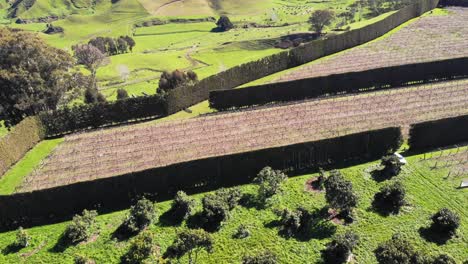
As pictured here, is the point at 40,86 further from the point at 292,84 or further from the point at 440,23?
the point at 440,23

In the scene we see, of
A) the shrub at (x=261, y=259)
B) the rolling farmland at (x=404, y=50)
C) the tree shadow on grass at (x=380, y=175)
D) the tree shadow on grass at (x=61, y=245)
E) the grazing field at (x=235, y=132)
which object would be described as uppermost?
the rolling farmland at (x=404, y=50)

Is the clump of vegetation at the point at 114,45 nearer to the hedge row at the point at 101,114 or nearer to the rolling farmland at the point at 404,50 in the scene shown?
the rolling farmland at the point at 404,50

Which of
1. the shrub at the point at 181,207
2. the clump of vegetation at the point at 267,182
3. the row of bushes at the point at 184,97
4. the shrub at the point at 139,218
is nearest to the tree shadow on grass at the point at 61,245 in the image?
the shrub at the point at 139,218

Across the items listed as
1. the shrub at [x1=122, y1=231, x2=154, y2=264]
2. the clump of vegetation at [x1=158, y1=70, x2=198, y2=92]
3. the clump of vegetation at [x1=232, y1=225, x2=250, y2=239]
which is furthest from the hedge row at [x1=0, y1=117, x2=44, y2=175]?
the clump of vegetation at [x1=158, y1=70, x2=198, y2=92]

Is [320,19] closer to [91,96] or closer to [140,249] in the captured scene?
[91,96]

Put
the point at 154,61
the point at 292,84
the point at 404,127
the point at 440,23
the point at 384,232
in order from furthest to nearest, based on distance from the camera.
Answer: the point at 154,61
the point at 440,23
the point at 292,84
the point at 404,127
the point at 384,232

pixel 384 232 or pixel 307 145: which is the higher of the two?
pixel 307 145

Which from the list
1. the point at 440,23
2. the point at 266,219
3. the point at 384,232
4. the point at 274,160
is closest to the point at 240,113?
the point at 274,160
